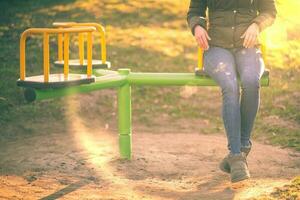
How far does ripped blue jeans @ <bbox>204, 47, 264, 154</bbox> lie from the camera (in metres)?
4.41

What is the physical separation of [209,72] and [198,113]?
112 inches

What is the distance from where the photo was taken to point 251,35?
4.60 metres

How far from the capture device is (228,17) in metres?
4.73

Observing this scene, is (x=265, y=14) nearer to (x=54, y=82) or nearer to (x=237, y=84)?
(x=237, y=84)

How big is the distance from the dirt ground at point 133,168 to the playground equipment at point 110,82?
395mm

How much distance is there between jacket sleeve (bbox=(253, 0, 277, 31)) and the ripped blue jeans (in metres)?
0.21

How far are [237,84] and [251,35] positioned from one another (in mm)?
414

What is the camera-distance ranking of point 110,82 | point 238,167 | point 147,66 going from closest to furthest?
point 238,167 < point 110,82 < point 147,66

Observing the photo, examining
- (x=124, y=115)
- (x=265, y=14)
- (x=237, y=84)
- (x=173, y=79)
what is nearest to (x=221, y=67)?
(x=237, y=84)

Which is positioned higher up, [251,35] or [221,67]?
[251,35]

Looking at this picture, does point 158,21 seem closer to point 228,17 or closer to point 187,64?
point 187,64

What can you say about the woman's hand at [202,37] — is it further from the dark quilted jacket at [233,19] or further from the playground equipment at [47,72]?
the playground equipment at [47,72]

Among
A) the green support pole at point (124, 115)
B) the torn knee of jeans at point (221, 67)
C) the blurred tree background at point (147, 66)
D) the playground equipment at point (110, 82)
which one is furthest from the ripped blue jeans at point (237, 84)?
the blurred tree background at point (147, 66)

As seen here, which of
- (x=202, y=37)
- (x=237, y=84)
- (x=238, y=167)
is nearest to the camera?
(x=238, y=167)
